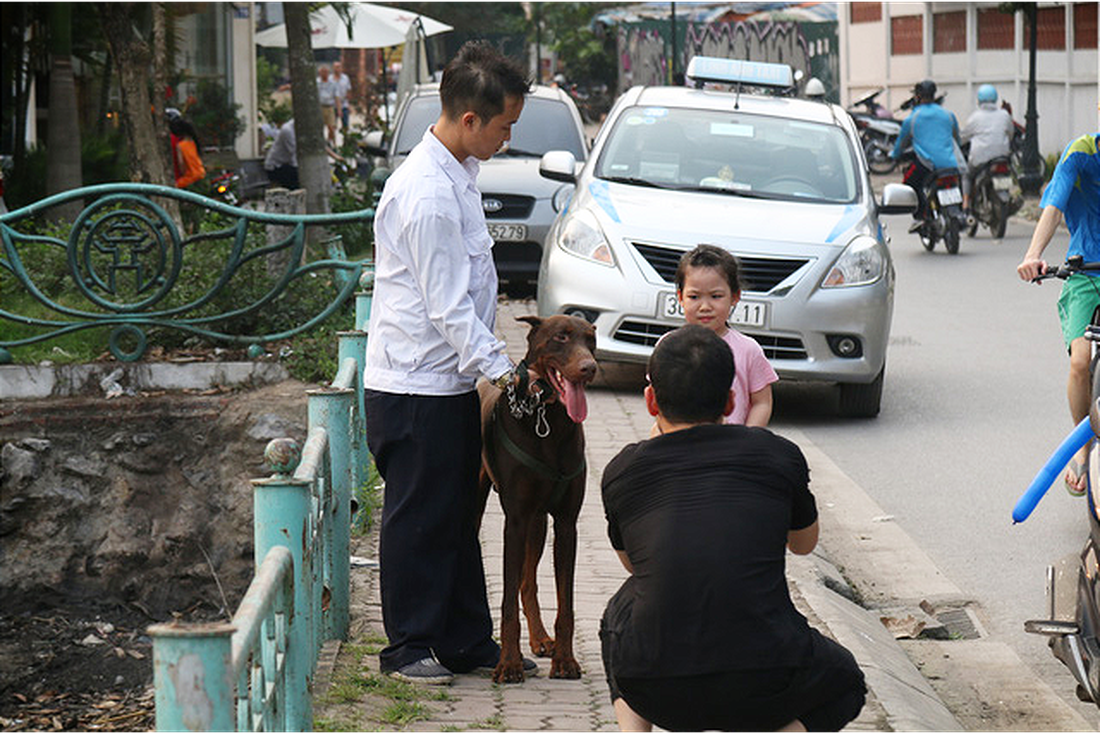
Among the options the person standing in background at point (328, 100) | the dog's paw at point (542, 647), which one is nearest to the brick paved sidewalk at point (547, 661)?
the dog's paw at point (542, 647)

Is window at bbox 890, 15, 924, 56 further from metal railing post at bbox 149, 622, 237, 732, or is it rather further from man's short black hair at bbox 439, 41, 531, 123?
metal railing post at bbox 149, 622, 237, 732

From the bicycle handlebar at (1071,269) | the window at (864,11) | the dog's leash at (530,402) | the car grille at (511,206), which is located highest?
the window at (864,11)

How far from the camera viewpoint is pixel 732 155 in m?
11.3

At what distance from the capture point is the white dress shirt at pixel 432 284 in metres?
4.82

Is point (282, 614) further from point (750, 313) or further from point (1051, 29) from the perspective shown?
point (1051, 29)

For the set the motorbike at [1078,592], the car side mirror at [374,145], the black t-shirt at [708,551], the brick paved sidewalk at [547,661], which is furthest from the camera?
the car side mirror at [374,145]

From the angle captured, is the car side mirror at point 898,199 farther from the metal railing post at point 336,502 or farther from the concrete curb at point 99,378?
the metal railing post at point 336,502

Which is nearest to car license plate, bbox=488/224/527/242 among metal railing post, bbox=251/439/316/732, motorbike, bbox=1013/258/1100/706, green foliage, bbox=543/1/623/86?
motorbike, bbox=1013/258/1100/706

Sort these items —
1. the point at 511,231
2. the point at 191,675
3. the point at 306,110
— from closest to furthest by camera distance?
the point at 191,675, the point at 511,231, the point at 306,110

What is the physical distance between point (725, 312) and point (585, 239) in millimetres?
5346

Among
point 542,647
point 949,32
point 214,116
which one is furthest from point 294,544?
point 949,32

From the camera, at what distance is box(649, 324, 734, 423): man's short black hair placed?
13.0 ft

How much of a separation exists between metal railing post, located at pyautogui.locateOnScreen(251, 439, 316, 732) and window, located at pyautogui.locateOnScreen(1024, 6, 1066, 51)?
27.7 meters

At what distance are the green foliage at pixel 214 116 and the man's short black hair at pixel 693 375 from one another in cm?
2372
